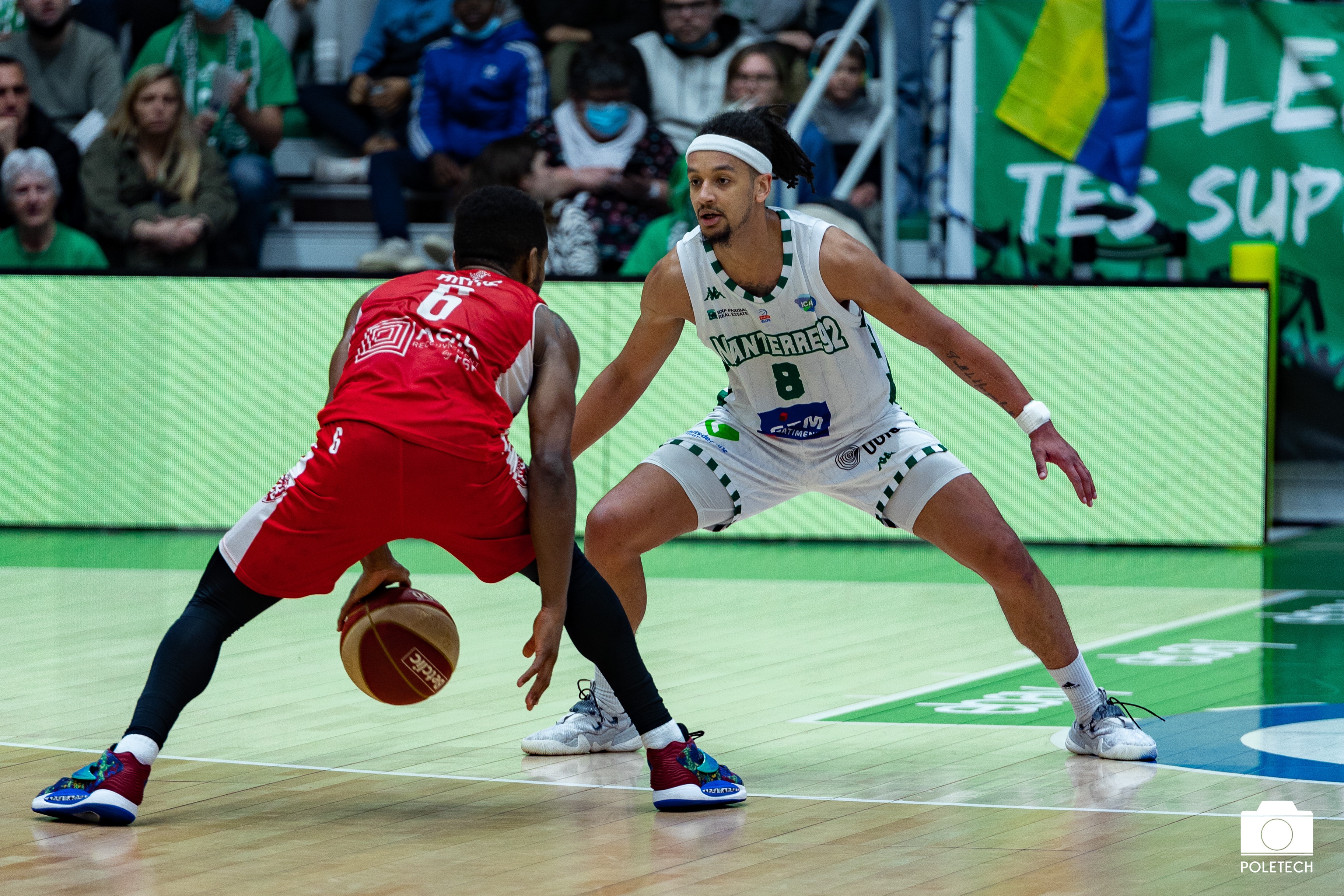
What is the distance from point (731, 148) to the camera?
16.6ft

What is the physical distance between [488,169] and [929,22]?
311 centimetres

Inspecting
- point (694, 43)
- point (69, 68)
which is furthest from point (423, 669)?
point (69, 68)

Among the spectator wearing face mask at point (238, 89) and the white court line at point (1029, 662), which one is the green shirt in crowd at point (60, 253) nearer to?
the spectator wearing face mask at point (238, 89)

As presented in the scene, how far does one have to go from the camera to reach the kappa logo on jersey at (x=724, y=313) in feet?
17.1

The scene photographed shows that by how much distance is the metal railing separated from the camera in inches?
451

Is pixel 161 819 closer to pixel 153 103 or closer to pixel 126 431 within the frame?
pixel 126 431

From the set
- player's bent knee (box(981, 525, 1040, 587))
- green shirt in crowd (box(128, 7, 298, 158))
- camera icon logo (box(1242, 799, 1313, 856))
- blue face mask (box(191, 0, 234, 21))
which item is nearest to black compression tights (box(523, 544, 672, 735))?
player's bent knee (box(981, 525, 1040, 587))

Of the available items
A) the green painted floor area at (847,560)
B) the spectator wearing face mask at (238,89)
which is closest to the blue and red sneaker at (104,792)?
the green painted floor area at (847,560)

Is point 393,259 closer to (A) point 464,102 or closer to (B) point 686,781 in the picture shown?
(A) point 464,102

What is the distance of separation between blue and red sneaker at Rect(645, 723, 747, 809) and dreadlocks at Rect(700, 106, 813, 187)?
5.45 feet

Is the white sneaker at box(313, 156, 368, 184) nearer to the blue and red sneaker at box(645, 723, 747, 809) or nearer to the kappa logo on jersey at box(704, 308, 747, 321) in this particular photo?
the kappa logo on jersey at box(704, 308, 747, 321)

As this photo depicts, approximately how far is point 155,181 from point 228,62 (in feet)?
4.20

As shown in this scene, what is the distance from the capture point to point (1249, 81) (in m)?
11.1

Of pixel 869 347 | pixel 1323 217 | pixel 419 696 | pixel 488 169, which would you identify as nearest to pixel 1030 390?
pixel 1323 217
